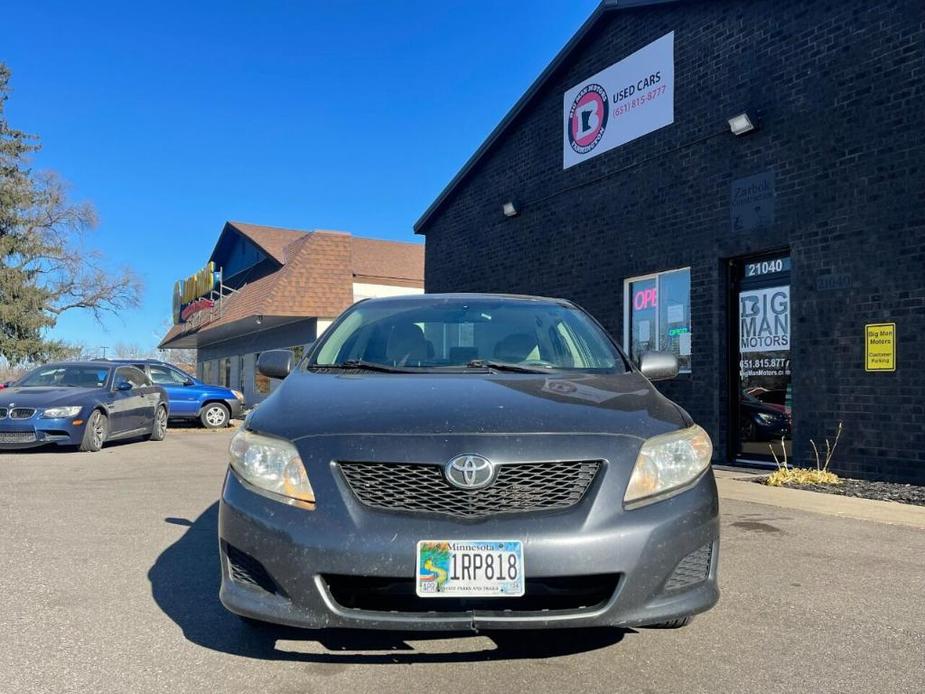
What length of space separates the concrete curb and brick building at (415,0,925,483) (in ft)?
4.26

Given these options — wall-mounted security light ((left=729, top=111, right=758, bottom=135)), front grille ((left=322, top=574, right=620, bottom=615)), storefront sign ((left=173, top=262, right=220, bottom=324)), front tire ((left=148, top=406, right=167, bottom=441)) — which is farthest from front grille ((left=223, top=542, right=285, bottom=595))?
storefront sign ((left=173, top=262, right=220, bottom=324))

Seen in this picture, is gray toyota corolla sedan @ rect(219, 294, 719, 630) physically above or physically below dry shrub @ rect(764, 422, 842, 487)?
above

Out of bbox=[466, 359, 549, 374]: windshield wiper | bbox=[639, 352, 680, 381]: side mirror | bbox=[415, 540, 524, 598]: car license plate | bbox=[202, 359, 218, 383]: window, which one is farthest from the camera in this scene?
bbox=[202, 359, 218, 383]: window

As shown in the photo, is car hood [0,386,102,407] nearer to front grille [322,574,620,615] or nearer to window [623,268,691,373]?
window [623,268,691,373]

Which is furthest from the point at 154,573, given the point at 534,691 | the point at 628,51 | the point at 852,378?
the point at 628,51

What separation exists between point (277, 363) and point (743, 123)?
7.84 meters

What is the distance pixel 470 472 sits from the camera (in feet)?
8.89

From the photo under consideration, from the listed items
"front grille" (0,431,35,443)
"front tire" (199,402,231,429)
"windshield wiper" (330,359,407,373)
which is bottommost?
"front tire" (199,402,231,429)

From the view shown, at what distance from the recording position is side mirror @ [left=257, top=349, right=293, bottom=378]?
4.27 meters

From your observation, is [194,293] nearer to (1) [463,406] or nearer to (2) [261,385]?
(2) [261,385]

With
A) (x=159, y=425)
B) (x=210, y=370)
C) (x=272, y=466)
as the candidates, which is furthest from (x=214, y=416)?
(x=210, y=370)

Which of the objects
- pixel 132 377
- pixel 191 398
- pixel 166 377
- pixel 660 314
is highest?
pixel 660 314

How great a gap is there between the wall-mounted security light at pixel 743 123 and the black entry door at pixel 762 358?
1.67m

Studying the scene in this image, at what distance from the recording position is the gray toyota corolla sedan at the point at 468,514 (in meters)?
2.59
